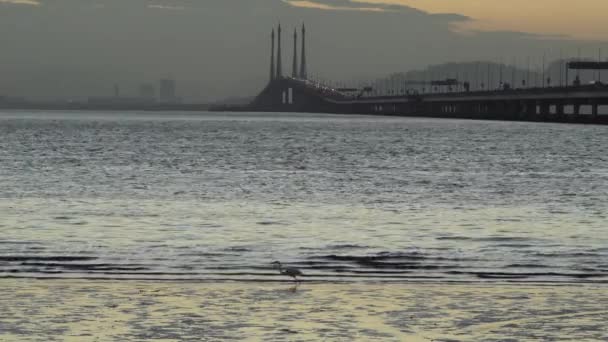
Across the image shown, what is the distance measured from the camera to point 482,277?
18375mm

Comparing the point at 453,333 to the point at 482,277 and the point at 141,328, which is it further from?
the point at 482,277

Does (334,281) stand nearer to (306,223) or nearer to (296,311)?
(296,311)

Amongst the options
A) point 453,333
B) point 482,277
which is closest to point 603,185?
point 482,277

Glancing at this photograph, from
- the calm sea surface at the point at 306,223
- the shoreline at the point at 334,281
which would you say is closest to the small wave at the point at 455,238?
the calm sea surface at the point at 306,223

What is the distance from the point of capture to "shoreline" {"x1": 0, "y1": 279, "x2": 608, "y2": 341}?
1222 centimetres

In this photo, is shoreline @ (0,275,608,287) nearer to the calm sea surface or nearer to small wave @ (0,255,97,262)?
the calm sea surface

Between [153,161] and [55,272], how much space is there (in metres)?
62.7

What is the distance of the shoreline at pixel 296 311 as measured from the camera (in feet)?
40.1

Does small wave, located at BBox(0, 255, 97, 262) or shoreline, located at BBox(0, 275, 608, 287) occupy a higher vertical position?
shoreline, located at BBox(0, 275, 608, 287)

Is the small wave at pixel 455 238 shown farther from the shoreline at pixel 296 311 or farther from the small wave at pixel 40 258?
the shoreline at pixel 296 311

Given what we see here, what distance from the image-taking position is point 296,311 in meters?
13.8

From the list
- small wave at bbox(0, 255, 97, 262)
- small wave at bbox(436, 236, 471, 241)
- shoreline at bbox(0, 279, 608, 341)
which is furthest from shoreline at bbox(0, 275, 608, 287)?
small wave at bbox(436, 236, 471, 241)

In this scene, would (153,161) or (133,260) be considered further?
(153,161)

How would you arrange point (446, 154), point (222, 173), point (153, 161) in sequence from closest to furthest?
1. point (222, 173)
2. point (153, 161)
3. point (446, 154)
